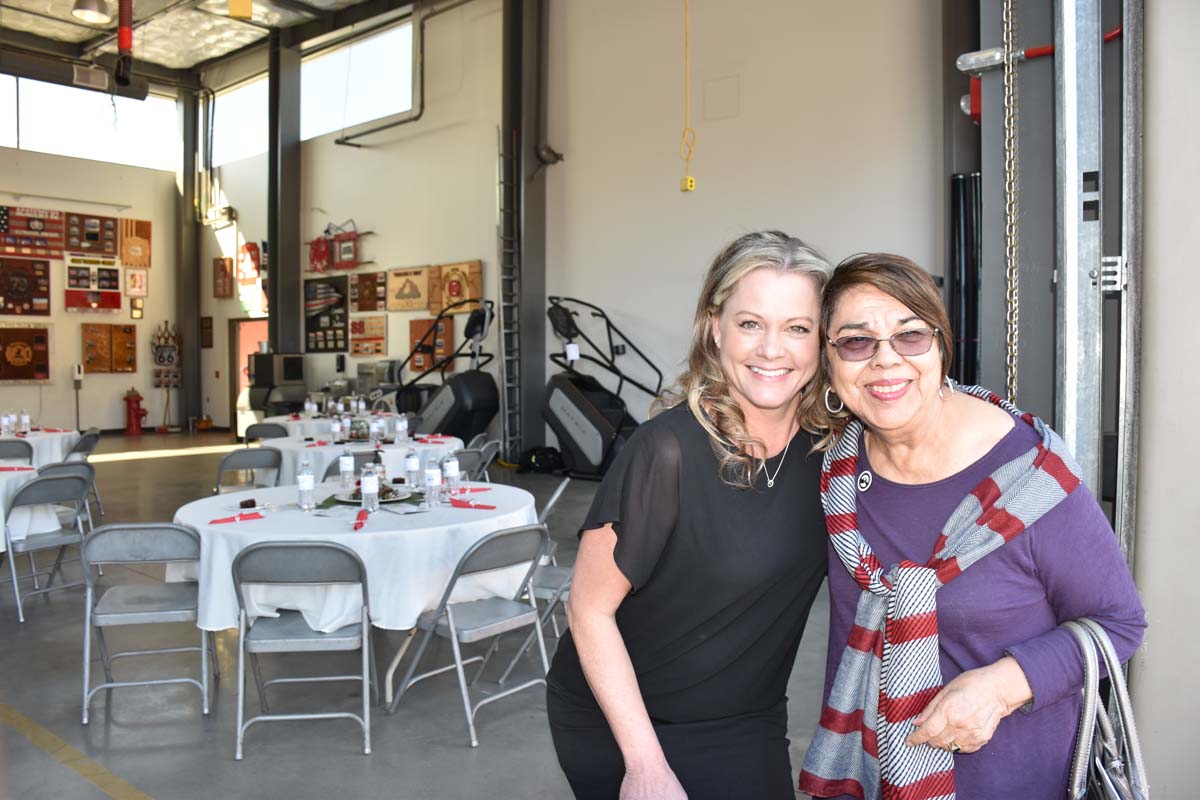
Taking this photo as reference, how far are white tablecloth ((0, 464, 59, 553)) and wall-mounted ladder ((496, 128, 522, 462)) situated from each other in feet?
19.0

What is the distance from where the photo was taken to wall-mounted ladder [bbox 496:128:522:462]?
10812mm

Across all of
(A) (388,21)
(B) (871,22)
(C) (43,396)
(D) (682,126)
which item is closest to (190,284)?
(C) (43,396)

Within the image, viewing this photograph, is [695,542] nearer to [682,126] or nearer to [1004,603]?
[1004,603]

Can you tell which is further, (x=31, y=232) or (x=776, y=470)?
(x=31, y=232)

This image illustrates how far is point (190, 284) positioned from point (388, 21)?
6473 mm

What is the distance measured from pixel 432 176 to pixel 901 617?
11.8 metres

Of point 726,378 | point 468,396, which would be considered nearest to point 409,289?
point 468,396

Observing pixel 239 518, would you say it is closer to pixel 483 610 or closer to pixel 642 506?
pixel 483 610

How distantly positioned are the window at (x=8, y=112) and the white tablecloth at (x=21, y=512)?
11357mm

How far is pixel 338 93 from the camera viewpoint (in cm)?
1360

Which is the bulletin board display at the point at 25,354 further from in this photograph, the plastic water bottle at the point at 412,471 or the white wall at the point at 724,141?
the plastic water bottle at the point at 412,471

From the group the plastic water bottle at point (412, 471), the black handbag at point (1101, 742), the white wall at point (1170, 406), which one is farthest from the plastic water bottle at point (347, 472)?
the black handbag at point (1101, 742)

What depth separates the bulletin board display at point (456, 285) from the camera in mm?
11656

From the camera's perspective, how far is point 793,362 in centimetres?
141
